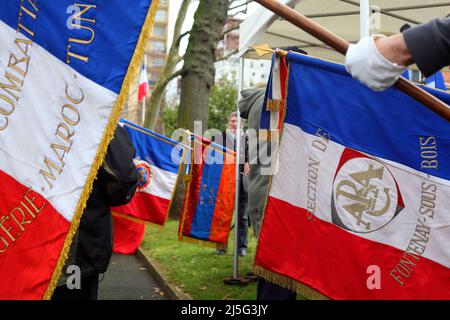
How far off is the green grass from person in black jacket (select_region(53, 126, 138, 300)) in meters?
2.02

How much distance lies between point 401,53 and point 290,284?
72.5 inches

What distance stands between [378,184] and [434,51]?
4.43 ft

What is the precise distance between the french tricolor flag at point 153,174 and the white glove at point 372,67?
543cm

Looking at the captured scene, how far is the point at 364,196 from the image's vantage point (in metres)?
3.11

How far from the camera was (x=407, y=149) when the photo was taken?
3004mm

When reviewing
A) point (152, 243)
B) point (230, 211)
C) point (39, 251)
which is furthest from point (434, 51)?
point (152, 243)

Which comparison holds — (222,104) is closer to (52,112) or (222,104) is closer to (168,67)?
(168,67)

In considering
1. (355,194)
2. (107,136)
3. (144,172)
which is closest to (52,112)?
(107,136)

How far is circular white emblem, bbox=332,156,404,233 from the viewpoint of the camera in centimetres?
304

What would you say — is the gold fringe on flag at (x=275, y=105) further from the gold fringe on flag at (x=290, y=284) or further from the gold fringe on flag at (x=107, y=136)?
the gold fringe on flag at (x=107, y=136)

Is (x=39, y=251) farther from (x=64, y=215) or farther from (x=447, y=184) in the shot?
(x=447, y=184)

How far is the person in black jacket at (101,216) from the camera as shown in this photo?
3.36 metres

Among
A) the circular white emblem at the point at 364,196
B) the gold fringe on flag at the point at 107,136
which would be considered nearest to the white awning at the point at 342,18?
the circular white emblem at the point at 364,196

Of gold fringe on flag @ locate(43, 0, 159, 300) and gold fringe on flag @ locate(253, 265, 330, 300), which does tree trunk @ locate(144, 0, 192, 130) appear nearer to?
gold fringe on flag @ locate(253, 265, 330, 300)
